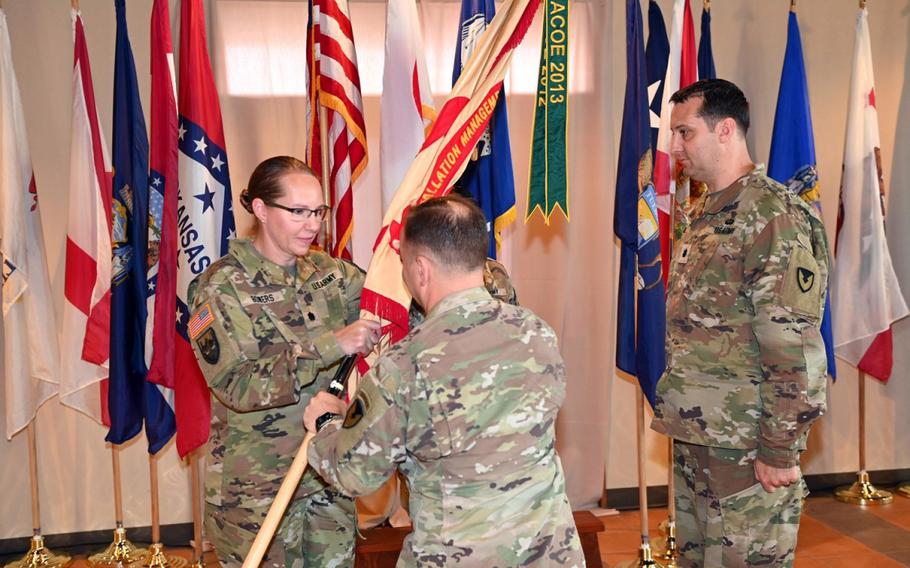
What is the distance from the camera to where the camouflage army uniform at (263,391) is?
222cm

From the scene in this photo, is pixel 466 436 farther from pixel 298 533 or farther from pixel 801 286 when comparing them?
pixel 801 286

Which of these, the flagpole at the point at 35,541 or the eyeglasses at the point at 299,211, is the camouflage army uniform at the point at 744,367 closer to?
the eyeglasses at the point at 299,211

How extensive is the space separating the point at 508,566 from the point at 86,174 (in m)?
3.22

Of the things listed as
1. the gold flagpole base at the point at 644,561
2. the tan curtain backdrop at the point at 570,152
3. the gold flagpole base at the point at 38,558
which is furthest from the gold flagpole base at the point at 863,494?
the gold flagpole base at the point at 38,558

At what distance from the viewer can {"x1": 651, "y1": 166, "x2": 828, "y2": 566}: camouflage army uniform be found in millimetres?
2363

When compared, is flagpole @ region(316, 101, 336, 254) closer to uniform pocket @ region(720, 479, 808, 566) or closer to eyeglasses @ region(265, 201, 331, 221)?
eyeglasses @ region(265, 201, 331, 221)

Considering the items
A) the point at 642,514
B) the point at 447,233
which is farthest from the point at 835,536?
the point at 447,233

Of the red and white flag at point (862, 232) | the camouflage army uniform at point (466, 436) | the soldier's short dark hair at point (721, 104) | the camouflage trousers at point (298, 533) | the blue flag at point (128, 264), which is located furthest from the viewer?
the red and white flag at point (862, 232)

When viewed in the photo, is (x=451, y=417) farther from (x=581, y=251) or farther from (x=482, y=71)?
(x=581, y=251)

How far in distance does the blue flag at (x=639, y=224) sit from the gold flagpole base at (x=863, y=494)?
1780 millimetres

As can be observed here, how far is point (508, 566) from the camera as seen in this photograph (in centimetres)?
172

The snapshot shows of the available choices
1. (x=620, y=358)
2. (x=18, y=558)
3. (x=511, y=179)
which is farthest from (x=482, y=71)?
(x=18, y=558)

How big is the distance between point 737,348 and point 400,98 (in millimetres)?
1908

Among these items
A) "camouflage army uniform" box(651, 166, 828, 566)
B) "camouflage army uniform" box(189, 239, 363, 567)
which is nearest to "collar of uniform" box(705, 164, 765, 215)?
"camouflage army uniform" box(651, 166, 828, 566)
